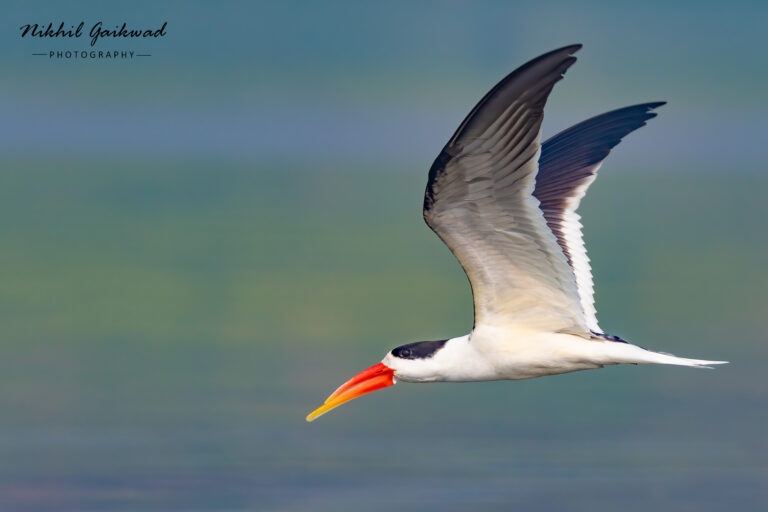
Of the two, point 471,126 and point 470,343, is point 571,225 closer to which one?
point 470,343

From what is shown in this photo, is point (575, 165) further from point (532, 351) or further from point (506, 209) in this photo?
point (506, 209)

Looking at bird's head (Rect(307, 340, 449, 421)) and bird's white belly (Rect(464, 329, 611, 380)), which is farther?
bird's head (Rect(307, 340, 449, 421))

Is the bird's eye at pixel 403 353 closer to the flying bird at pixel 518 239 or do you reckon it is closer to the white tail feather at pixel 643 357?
the flying bird at pixel 518 239

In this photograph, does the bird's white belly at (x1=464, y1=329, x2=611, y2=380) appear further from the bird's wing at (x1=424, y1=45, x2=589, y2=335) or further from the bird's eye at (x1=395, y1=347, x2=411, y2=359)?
the bird's eye at (x1=395, y1=347, x2=411, y2=359)

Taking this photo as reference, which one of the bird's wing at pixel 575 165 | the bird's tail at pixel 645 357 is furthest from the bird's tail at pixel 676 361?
the bird's wing at pixel 575 165

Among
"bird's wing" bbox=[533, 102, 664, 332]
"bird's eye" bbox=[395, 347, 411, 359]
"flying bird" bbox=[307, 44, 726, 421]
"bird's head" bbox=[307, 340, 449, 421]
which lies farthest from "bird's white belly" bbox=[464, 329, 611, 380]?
"bird's wing" bbox=[533, 102, 664, 332]

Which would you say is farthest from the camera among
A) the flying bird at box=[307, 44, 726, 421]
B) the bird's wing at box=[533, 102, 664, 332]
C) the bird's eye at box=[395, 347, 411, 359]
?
the bird's wing at box=[533, 102, 664, 332]

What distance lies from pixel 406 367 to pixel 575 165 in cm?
242

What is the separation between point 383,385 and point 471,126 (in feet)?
9.33

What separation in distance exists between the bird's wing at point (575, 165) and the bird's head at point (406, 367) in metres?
1.51

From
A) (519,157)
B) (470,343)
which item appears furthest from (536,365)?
(519,157)

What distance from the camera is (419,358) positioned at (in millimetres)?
9234

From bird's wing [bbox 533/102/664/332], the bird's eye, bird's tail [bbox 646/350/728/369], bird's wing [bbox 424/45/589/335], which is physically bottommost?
bird's tail [bbox 646/350/728/369]

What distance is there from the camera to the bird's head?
9180 millimetres
